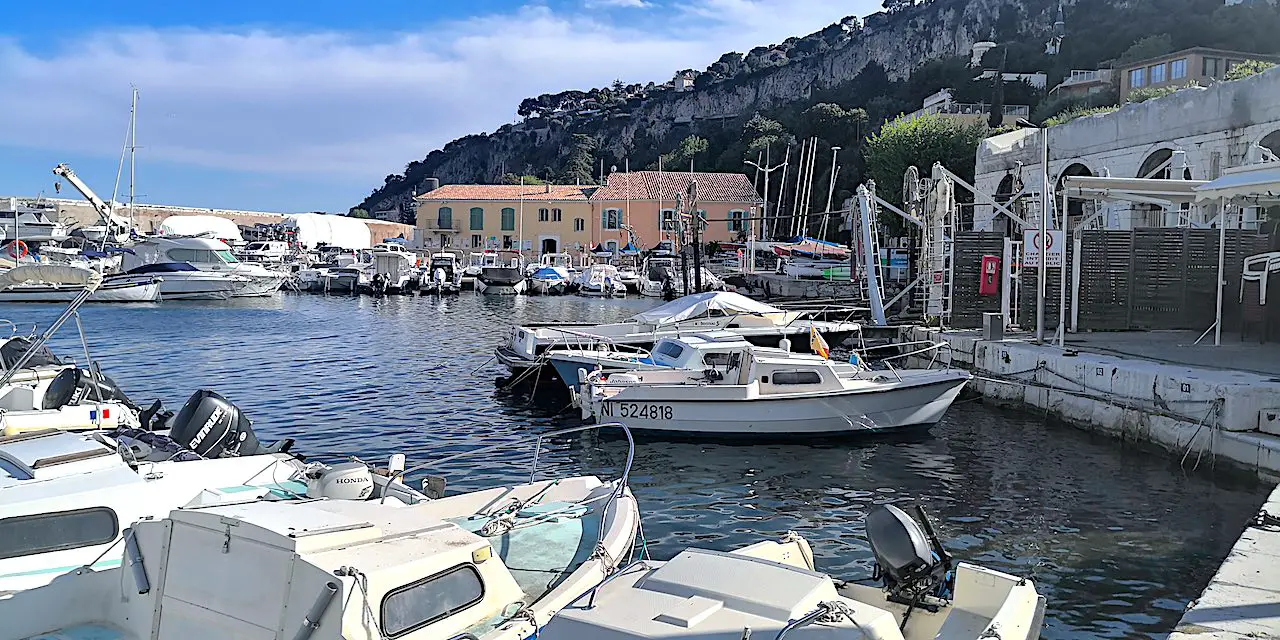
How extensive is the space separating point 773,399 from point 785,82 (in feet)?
477

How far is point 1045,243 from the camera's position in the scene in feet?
65.9

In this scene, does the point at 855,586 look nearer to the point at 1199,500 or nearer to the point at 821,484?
the point at 821,484

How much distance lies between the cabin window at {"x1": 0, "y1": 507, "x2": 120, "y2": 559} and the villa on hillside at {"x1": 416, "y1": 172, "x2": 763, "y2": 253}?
71322 millimetres

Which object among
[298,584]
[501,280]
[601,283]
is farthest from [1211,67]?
[298,584]

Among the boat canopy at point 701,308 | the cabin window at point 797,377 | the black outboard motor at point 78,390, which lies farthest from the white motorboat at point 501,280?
the black outboard motor at point 78,390

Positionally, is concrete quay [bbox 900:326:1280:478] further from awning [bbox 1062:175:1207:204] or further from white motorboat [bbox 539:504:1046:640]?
white motorboat [bbox 539:504:1046:640]

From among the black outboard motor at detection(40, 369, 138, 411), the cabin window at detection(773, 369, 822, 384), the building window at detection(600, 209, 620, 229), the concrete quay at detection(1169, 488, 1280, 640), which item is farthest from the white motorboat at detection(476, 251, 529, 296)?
the concrete quay at detection(1169, 488, 1280, 640)

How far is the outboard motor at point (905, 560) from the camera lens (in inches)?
262

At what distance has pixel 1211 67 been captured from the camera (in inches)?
2404

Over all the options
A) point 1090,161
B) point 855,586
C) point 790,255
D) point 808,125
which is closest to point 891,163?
point 790,255

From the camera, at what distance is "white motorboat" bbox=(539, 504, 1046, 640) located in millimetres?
4801

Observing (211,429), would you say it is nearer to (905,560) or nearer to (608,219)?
(905,560)

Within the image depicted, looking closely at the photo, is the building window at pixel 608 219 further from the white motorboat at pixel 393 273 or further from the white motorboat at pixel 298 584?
the white motorboat at pixel 298 584

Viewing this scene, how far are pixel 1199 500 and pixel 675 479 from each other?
7.14 meters
